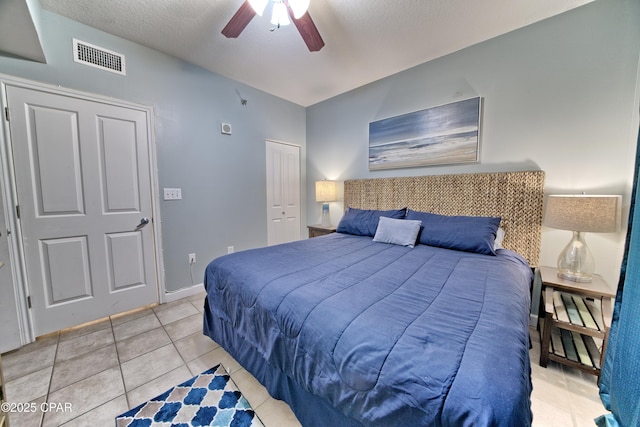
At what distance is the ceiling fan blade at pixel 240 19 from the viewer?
1.50m

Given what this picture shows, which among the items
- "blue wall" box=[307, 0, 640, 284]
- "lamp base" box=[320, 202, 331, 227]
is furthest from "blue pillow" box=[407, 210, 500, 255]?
"lamp base" box=[320, 202, 331, 227]

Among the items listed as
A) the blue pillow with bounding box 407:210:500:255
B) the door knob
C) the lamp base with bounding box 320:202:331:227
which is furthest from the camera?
the lamp base with bounding box 320:202:331:227

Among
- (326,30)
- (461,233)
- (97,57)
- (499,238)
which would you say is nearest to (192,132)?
(97,57)

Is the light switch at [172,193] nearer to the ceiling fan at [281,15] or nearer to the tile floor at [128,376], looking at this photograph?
the tile floor at [128,376]

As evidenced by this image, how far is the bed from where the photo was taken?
690 millimetres

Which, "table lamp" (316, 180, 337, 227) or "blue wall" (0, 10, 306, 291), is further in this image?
→ "table lamp" (316, 180, 337, 227)

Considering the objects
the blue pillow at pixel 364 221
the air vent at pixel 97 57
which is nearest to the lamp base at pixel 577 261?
the blue pillow at pixel 364 221

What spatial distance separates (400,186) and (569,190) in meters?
1.43

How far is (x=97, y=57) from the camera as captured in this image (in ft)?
6.74

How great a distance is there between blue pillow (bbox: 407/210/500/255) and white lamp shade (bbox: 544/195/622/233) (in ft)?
1.33

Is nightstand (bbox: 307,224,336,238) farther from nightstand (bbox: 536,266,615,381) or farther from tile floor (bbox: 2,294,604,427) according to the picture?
nightstand (bbox: 536,266,615,381)

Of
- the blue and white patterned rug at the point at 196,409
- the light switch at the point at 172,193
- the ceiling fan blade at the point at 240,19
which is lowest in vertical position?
the blue and white patterned rug at the point at 196,409

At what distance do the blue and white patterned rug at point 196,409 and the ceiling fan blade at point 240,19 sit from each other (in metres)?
2.39

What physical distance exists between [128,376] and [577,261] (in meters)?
3.26
